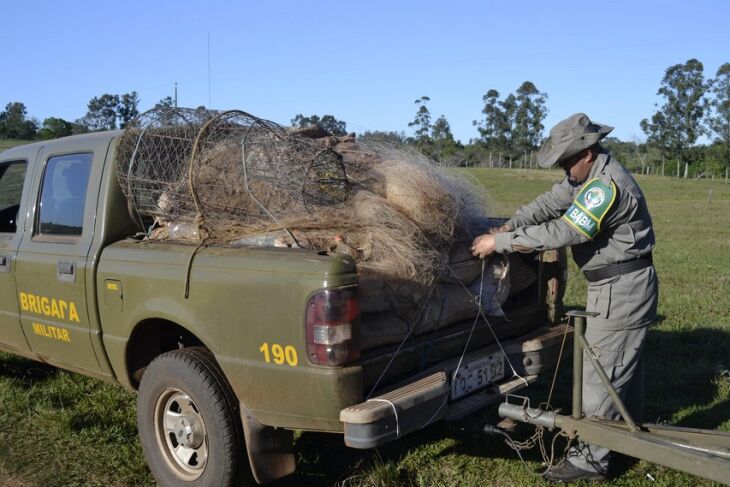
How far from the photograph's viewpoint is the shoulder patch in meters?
3.53

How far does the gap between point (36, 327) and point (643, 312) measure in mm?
3765

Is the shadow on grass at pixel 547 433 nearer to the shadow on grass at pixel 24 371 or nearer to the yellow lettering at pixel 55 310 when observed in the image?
the yellow lettering at pixel 55 310

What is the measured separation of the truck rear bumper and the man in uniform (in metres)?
0.31

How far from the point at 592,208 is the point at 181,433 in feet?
7.99

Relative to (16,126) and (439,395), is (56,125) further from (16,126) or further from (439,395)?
(439,395)

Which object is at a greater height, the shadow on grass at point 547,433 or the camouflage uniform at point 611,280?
the camouflage uniform at point 611,280

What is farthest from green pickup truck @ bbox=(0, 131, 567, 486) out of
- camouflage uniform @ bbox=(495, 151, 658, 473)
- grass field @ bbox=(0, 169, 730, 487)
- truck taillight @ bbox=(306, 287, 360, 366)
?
grass field @ bbox=(0, 169, 730, 487)

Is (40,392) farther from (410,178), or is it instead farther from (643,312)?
(643,312)

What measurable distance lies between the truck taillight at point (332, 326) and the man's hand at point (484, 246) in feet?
3.56

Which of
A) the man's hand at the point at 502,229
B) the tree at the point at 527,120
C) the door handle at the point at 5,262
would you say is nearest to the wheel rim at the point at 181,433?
the door handle at the point at 5,262

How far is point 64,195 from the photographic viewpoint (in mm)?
4402

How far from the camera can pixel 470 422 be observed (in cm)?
407

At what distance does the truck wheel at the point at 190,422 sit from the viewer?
3.32m

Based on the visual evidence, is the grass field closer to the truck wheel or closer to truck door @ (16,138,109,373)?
the truck wheel
